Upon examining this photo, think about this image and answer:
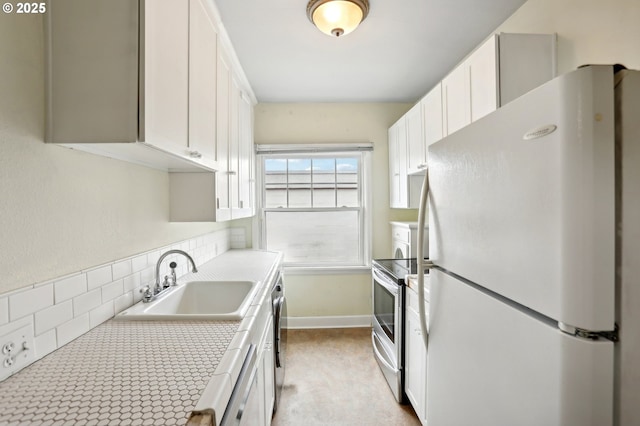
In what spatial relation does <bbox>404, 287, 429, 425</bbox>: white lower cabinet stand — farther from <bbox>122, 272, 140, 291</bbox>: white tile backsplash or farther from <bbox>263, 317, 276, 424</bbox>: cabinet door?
<bbox>122, 272, 140, 291</bbox>: white tile backsplash

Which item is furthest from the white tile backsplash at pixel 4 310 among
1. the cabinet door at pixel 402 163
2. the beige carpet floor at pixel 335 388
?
the cabinet door at pixel 402 163

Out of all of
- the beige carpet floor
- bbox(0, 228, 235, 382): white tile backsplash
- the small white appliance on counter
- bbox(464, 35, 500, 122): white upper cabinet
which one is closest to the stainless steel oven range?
the beige carpet floor

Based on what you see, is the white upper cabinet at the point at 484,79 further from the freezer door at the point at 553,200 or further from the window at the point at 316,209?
the window at the point at 316,209

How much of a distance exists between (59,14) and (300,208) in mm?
2606

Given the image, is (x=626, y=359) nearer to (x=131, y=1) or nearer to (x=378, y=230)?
(x=131, y=1)

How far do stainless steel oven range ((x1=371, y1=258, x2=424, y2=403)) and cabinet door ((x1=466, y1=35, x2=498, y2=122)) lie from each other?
3.73 ft

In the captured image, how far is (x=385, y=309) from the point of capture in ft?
7.44

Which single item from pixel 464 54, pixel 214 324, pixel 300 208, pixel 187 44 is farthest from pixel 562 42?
pixel 300 208

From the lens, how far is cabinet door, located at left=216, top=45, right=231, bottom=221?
1.75 metres

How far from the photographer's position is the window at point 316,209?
337cm

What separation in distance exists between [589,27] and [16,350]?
249cm

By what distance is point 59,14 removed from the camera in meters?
0.91

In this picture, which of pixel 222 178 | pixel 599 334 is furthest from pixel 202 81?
pixel 599 334

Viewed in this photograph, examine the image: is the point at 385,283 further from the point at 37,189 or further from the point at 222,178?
the point at 37,189
